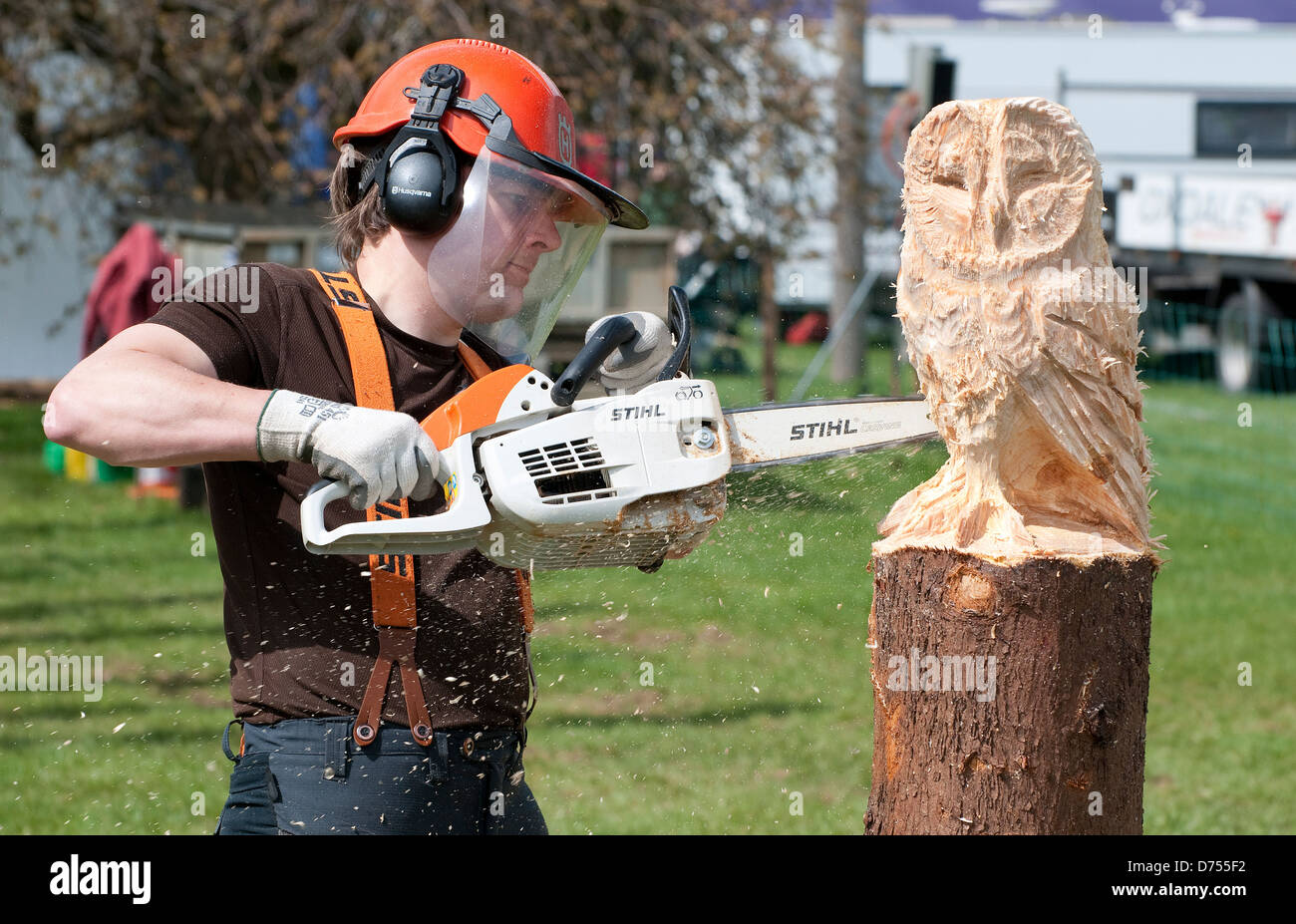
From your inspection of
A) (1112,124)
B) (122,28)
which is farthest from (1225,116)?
(122,28)

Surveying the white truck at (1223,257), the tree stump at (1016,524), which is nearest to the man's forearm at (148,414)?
the tree stump at (1016,524)

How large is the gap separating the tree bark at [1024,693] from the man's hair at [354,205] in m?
1.13

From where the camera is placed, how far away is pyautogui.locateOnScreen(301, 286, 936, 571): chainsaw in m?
2.00

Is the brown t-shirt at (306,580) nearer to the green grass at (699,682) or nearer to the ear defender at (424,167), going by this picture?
the ear defender at (424,167)

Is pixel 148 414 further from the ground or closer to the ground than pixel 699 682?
further from the ground

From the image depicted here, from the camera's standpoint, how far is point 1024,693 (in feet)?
7.04

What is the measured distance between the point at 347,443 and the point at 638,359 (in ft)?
1.97

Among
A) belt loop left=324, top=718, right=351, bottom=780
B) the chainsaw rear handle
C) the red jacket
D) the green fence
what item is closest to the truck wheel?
the green fence

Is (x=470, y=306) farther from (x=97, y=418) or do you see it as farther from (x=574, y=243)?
(x=97, y=418)

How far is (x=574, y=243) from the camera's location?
2.49 metres

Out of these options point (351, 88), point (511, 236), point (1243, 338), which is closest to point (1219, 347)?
point (1243, 338)

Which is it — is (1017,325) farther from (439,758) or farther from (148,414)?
(148,414)

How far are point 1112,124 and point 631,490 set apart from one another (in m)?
16.6

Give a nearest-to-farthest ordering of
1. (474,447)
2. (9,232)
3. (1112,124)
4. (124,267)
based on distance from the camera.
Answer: (474,447)
(124,267)
(9,232)
(1112,124)
